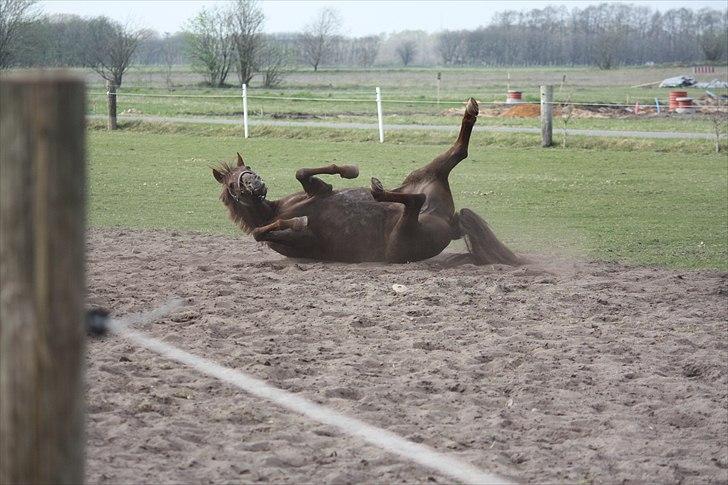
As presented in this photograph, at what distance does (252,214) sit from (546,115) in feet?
46.2

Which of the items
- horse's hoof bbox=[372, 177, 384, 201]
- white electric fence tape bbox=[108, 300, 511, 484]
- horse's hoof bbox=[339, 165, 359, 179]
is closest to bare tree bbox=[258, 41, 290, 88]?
horse's hoof bbox=[339, 165, 359, 179]

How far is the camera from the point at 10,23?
139 ft

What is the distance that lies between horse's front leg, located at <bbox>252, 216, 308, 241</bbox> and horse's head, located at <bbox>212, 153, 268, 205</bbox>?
0.99 feet

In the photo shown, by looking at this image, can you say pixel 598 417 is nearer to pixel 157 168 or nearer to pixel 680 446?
pixel 680 446

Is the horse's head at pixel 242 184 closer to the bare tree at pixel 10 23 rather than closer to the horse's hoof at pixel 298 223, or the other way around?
the horse's hoof at pixel 298 223

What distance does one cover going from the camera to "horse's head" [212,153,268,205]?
27.5 feet

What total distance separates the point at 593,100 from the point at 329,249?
36154 mm

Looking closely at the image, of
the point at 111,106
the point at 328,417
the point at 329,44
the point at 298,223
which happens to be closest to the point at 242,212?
the point at 298,223

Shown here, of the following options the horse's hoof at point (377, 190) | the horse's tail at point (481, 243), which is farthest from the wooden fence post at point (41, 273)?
the horse's tail at point (481, 243)

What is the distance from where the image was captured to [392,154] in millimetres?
20516

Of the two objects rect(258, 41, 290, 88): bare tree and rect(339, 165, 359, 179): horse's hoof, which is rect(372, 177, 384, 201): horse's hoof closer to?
rect(339, 165, 359, 179): horse's hoof

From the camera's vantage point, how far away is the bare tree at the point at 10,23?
41.7 meters

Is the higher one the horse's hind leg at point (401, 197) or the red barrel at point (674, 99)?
the red barrel at point (674, 99)

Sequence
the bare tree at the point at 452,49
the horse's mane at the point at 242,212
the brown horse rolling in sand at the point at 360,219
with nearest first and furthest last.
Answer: the brown horse rolling in sand at the point at 360,219 → the horse's mane at the point at 242,212 → the bare tree at the point at 452,49
